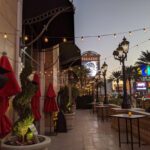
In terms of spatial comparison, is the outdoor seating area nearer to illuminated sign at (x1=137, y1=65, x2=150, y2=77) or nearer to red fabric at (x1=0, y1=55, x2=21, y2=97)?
red fabric at (x1=0, y1=55, x2=21, y2=97)

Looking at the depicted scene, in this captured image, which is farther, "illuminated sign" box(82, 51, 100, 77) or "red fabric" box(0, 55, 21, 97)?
"illuminated sign" box(82, 51, 100, 77)

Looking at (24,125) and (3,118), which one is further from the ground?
(3,118)

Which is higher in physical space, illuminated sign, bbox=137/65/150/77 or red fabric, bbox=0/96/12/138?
illuminated sign, bbox=137/65/150/77

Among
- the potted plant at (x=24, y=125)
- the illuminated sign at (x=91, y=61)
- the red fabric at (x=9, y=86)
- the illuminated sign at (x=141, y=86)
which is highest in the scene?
the illuminated sign at (x=91, y=61)

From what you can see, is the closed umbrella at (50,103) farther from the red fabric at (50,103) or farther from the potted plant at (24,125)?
the potted plant at (24,125)

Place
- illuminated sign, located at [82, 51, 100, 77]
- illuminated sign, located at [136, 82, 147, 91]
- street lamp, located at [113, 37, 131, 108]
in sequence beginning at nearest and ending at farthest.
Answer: street lamp, located at [113, 37, 131, 108]
illuminated sign, located at [136, 82, 147, 91]
illuminated sign, located at [82, 51, 100, 77]

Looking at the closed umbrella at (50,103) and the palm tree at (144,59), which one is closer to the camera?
the closed umbrella at (50,103)

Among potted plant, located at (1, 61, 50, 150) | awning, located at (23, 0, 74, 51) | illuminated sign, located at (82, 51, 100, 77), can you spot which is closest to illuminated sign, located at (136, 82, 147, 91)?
illuminated sign, located at (82, 51, 100, 77)

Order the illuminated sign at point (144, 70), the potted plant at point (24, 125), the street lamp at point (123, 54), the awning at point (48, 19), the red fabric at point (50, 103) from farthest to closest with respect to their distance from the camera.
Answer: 1. the illuminated sign at point (144, 70)
2. the street lamp at point (123, 54)
3. the red fabric at point (50, 103)
4. the awning at point (48, 19)
5. the potted plant at point (24, 125)

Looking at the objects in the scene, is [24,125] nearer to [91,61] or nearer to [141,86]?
[141,86]

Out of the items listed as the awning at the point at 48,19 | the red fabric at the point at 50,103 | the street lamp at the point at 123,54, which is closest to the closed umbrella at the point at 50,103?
the red fabric at the point at 50,103

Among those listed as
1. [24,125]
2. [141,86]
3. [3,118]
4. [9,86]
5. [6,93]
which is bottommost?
[24,125]

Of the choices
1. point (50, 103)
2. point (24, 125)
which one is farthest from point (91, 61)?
point (24, 125)

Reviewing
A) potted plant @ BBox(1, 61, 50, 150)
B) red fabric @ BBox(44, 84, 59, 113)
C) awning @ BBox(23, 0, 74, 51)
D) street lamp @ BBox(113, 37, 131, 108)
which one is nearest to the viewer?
potted plant @ BBox(1, 61, 50, 150)
